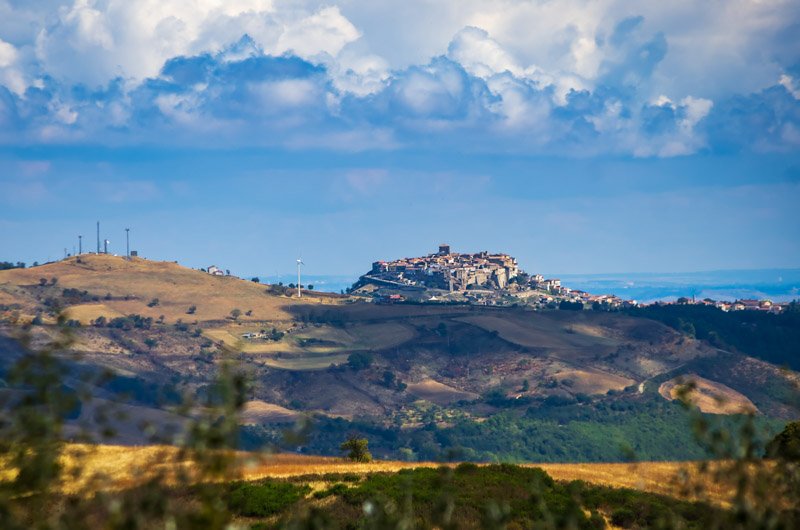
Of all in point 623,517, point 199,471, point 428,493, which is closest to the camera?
point 199,471

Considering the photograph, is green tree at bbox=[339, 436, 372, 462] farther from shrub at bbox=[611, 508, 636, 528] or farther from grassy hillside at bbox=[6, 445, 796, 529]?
shrub at bbox=[611, 508, 636, 528]

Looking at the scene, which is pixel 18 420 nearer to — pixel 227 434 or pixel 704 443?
pixel 227 434

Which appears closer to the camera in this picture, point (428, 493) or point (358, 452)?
point (428, 493)

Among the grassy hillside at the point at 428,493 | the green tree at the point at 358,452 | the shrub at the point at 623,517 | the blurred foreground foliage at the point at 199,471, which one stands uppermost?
the blurred foreground foliage at the point at 199,471

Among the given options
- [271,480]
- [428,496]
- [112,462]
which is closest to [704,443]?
[428,496]

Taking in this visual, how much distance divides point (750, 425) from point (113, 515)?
10.0m

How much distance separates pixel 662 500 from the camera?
1500 inches

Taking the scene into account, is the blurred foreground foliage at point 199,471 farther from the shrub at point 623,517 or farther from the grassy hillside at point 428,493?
the shrub at point 623,517

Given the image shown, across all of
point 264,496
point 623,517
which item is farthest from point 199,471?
point 623,517

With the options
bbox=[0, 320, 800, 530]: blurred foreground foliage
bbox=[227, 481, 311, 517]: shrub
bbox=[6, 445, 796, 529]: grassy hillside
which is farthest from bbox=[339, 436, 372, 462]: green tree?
bbox=[0, 320, 800, 530]: blurred foreground foliage

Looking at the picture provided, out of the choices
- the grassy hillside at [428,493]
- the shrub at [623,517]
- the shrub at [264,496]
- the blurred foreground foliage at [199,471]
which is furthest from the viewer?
the shrub at [623,517]

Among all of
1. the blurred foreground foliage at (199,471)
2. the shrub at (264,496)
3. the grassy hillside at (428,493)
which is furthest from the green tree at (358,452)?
the blurred foreground foliage at (199,471)

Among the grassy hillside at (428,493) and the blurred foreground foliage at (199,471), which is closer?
the blurred foreground foliage at (199,471)

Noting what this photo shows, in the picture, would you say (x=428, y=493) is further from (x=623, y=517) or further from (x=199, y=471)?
(x=199, y=471)
